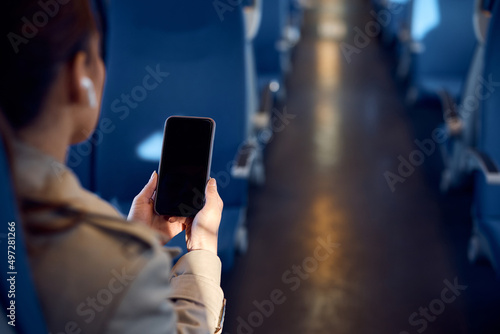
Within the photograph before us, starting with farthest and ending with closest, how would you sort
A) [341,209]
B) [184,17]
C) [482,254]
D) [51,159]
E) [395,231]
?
[341,209]
[395,231]
[482,254]
[184,17]
[51,159]

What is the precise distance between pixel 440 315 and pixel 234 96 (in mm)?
1099

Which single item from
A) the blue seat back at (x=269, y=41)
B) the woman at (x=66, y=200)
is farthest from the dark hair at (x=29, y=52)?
the blue seat back at (x=269, y=41)

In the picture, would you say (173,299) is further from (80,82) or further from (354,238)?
(354,238)

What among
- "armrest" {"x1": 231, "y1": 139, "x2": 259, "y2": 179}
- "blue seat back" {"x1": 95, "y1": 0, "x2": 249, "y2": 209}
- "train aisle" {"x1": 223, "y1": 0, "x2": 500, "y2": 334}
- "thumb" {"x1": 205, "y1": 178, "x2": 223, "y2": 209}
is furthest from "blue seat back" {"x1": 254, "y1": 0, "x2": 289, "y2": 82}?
"thumb" {"x1": 205, "y1": 178, "x2": 223, "y2": 209}

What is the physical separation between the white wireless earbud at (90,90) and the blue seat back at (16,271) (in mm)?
103

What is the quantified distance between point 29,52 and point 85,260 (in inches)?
8.4

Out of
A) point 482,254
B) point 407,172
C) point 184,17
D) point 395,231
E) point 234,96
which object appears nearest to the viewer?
point 184,17

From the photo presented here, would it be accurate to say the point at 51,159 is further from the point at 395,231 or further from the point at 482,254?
the point at 395,231

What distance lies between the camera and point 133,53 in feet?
4.59

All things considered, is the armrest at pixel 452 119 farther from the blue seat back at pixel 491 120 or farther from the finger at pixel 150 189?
the finger at pixel 150 189

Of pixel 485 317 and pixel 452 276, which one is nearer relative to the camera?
pixel 485 317

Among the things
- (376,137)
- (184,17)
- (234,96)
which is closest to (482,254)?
(234,96)

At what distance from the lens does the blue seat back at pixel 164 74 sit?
4.43ft

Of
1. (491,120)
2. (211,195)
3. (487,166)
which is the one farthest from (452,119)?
(211,195)
